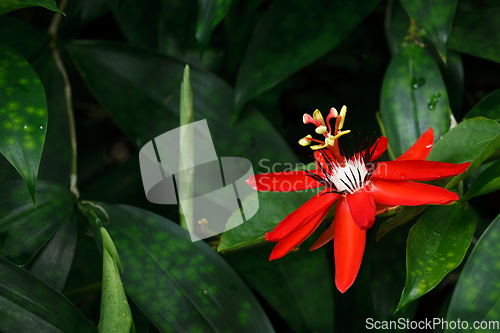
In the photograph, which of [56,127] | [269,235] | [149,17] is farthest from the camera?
[149,17]

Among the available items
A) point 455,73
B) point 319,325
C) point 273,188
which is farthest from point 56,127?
point 455,73

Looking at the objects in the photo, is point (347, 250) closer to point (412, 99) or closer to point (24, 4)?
point (412, 99)

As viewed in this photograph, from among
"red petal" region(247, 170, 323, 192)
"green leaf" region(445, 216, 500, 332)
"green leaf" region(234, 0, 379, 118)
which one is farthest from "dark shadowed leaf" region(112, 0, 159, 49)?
"green leaf" region(445, 216, 500, 332)

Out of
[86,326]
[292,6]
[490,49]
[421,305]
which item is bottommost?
[421,305]

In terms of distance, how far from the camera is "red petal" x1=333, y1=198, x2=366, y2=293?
1.34ft

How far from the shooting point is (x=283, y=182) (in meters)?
0.49

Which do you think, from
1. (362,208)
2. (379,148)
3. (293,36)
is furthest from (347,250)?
(293,36)

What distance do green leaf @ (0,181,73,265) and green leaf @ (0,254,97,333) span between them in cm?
5

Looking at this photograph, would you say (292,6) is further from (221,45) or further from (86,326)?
(86,326)

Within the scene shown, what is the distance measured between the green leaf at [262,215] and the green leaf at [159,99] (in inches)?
4.7

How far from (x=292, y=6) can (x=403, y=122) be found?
0.27 m

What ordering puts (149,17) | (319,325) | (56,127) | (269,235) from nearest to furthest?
1. (269,235)
2. (319,325)
3. (56,127)
4. (149,17)

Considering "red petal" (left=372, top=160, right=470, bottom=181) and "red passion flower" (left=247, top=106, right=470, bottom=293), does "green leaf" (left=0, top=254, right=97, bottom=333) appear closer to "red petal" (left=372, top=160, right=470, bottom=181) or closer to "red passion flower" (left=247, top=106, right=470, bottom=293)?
"red passion flower" (left=247, top=106, right=470, bottom=293)

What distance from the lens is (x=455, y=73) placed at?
0.67 metres
